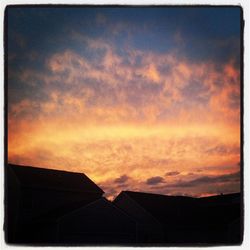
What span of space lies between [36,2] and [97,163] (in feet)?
5.96

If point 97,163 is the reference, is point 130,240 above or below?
below

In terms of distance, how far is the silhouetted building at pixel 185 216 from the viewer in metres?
4.71

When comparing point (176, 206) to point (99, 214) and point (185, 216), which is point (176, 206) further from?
Answer: point (99, 214)

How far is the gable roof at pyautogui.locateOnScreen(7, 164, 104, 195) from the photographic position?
539 centimetres

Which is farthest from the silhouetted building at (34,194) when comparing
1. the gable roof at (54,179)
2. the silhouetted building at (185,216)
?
the silhouetted building at (185,216)

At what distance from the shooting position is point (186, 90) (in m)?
5.11

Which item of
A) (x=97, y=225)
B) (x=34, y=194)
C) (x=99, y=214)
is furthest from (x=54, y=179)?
(x=97, y=225)

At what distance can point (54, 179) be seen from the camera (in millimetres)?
5984

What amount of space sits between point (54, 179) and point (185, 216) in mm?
1692

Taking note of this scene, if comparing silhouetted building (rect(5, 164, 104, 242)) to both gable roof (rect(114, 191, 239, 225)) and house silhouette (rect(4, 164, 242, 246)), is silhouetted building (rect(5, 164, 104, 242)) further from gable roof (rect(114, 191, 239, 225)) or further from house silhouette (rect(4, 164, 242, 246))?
gable roof (rect(114, 191, 239, 225))

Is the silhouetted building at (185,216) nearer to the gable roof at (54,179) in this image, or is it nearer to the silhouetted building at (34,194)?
the gable roof at (54,179)

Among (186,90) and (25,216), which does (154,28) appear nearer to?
(186,90)

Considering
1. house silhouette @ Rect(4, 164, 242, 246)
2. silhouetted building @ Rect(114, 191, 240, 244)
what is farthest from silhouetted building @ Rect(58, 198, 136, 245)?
silhouetted building @ Rect(114, 191, 240, 244)

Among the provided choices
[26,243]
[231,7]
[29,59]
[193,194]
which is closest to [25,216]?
[26,243]
